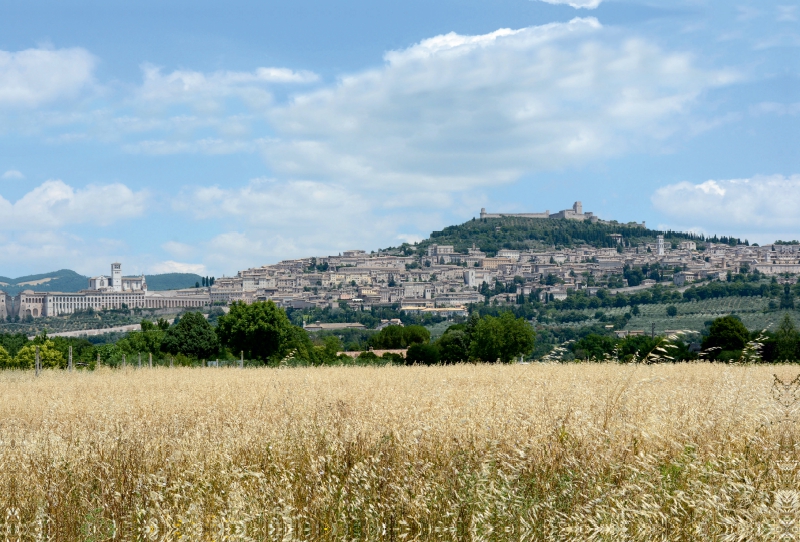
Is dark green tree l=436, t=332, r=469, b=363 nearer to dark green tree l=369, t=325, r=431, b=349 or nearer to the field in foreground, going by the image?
dark green tree l=369, t=325, r=431, b=349

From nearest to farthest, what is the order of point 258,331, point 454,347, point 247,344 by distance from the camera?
Result: point 258,331 < point 247,344 < point 454,347

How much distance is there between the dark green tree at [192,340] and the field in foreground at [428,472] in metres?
36.1

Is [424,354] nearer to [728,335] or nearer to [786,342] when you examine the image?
[728,335]

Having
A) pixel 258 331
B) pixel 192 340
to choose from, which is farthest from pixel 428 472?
pixel 192 340

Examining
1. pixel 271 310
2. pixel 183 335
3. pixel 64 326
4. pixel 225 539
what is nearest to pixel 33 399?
pixel 225 539

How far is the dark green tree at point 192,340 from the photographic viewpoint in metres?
42.2

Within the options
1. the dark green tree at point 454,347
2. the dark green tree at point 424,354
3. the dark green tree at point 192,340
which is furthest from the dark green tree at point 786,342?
the dark green tree at point 192,340

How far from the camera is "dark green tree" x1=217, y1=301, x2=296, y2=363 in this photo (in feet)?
131

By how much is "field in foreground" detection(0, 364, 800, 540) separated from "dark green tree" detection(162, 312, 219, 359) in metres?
36.1

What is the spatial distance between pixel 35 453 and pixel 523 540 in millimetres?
3702

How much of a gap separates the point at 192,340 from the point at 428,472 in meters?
39.9

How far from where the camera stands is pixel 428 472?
4410mm

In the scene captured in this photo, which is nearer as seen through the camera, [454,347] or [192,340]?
[192,340]

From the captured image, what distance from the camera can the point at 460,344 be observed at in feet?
156
